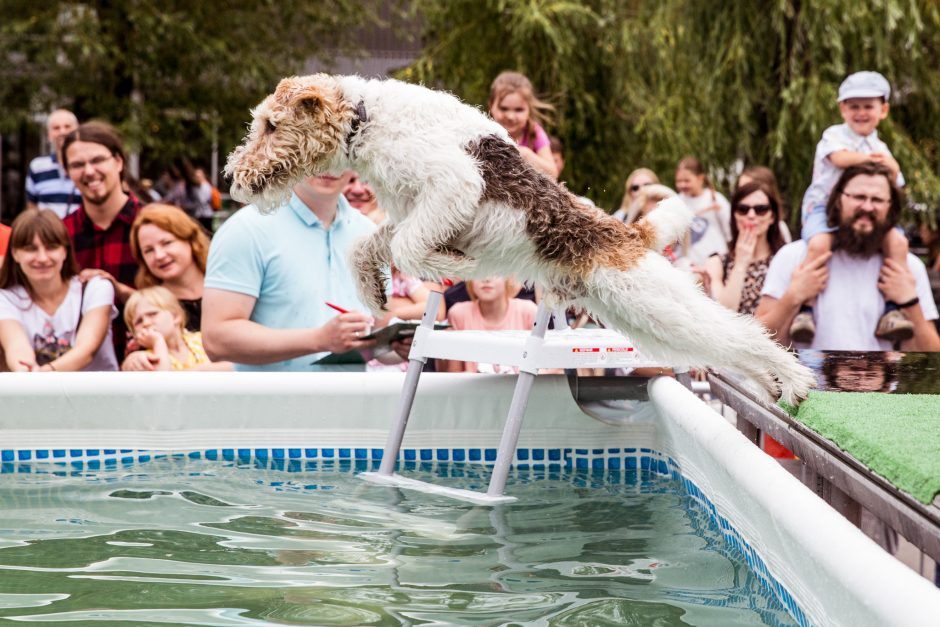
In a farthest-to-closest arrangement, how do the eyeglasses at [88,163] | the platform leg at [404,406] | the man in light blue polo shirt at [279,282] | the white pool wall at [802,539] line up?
the eyeglasses at [88,163]
the man in light blue polo shirt at [279,282]
the platform leg at [404,406]
the white pool wall at [802,539]

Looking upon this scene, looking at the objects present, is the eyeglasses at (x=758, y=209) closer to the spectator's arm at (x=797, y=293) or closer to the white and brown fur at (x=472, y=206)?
the spectator's arm at (x=797, y=293)

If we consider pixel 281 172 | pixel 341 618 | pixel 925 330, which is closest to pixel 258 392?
pixel 341 618

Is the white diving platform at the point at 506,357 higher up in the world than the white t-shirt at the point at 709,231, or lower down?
lower down

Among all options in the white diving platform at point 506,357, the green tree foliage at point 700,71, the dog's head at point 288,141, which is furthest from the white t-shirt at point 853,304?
the green tree foliage at point 700,71

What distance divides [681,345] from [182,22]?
11.8 metres

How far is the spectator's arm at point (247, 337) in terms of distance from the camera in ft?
11.0

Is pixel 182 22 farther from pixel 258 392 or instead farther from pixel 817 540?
pixel 817 540

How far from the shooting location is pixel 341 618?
6.55 feet

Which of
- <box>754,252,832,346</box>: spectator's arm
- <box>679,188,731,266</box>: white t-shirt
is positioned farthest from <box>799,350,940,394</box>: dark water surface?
<box>679,188,731,266</box>: white t-shirt

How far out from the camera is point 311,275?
362cm

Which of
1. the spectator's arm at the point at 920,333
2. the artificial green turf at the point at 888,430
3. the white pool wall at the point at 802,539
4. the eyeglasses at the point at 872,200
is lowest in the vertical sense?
the white pool wall at the point at 802,539

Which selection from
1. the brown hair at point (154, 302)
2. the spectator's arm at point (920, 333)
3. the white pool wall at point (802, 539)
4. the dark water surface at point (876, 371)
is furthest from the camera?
the brown hair at point (154, 302)

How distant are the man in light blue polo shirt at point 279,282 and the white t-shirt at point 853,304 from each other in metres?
1.91

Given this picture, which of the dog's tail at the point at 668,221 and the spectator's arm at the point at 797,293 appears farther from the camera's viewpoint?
the spectator's arm at the point at 797,293
